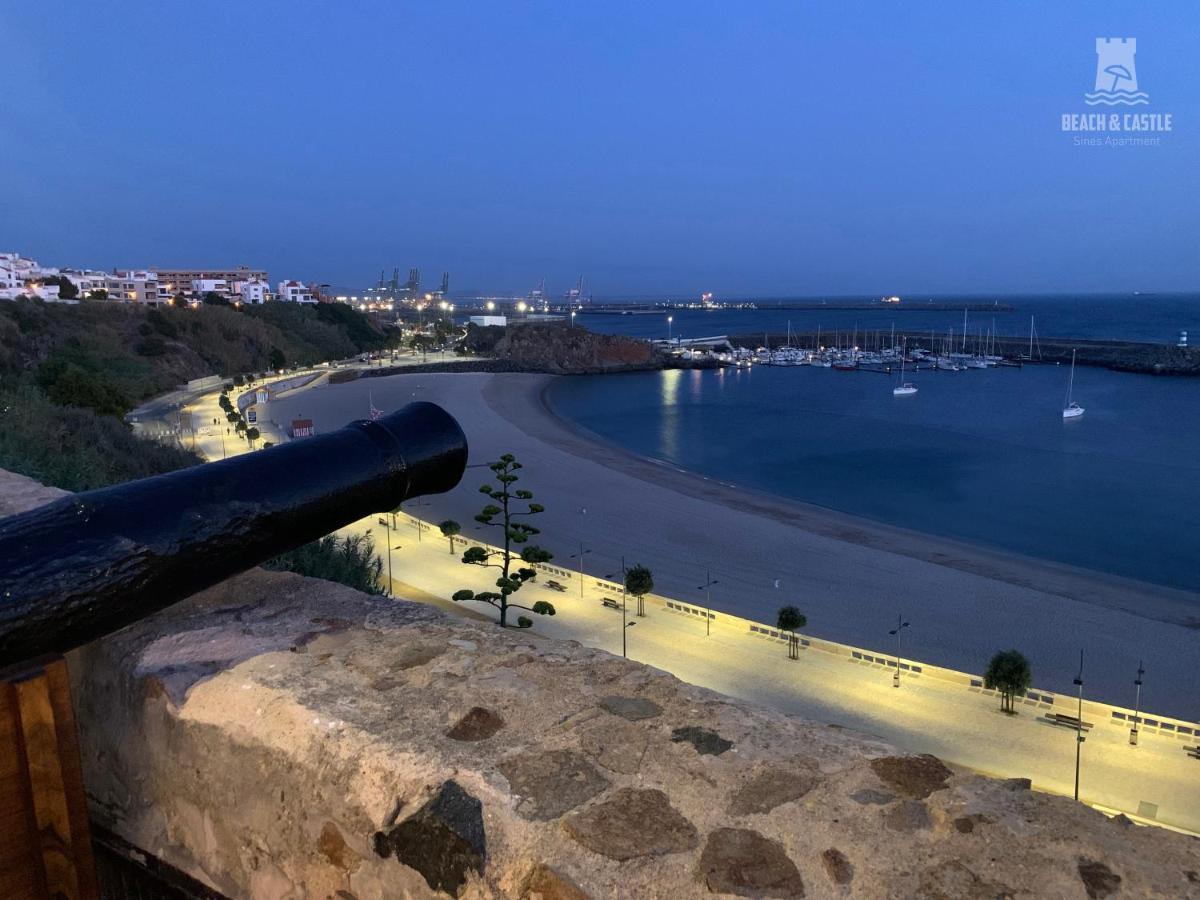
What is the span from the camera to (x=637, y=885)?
4.27 ft

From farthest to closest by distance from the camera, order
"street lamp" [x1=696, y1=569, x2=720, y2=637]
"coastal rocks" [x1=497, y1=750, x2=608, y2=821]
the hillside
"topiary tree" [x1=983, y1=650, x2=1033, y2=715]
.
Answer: "street lamp" [x1=696, y1=569, x2=720, y2=637]
"topiary tree" [x1=983, y1=650, x2=1033, y2=715]
the hillside
"coastal rocks" [x1=497, y1=750, x2=608, y2=821]

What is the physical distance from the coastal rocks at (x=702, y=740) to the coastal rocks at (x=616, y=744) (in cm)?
7

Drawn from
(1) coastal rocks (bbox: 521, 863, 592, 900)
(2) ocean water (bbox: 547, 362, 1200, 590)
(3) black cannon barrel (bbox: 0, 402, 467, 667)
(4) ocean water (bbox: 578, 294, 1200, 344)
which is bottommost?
(2) ocean water (bbox: 547, 362, 1200, 590)

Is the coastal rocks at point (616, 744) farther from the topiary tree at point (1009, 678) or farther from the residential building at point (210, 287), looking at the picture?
the residential building at point (210, 287)

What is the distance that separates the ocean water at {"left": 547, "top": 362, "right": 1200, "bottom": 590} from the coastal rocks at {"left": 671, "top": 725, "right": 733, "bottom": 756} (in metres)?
21.7

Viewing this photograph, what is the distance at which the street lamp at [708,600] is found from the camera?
1220cm


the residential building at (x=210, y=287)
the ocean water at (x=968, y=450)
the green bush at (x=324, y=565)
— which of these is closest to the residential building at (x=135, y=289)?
the residential building at (x=210, y=287)

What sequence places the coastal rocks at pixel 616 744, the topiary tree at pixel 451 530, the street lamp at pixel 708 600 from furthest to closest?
Result: 1. the topiary tree at pixel 451 530
2. the street lamp at pixel 708 600
3. the coastal rocks at pixel 616 744

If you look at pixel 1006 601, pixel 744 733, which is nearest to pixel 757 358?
pixel 1006 601

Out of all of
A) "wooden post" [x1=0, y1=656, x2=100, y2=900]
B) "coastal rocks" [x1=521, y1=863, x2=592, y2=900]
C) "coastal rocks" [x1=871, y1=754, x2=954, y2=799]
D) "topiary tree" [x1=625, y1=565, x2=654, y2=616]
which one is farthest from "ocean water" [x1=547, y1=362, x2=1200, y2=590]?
"wooden post" [x1=0, y1=656, x2=100, y2=900]

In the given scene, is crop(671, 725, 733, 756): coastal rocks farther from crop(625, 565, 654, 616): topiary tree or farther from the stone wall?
crop(625, 565, 654, 616): topiary tree

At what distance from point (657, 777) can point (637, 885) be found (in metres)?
0.28

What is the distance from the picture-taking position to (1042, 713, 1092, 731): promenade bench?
9633mm

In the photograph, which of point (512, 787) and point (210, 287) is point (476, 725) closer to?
point (512, 787)
